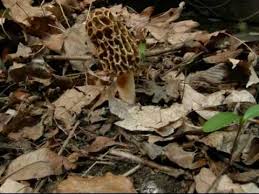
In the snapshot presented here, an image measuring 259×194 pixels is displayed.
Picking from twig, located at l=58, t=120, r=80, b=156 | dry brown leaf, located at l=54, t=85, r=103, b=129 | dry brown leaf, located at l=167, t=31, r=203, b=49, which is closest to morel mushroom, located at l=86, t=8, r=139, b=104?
dry brown leaf, located at l=54, t=85, r=103, b=129

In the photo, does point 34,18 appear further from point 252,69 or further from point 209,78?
point 252,69

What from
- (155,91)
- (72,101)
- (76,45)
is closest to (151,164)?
(155,91)

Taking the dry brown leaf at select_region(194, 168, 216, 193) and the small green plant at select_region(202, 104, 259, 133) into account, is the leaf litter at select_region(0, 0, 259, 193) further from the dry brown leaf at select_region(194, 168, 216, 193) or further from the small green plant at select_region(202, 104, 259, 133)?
the small green plant at select_region(202, 104, 259, 133)

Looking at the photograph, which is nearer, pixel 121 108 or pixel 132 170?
pixel 132 170

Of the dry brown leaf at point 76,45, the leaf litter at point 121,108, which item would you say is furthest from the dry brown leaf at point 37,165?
the dry brown leaf at point 76,45

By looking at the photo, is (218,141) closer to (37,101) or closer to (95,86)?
(95,86)

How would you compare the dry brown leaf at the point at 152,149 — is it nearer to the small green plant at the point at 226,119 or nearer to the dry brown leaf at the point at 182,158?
the dry brown leaf at the point at 182,158

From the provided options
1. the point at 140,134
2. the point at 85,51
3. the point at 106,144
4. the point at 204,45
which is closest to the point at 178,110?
the point at 140,134
